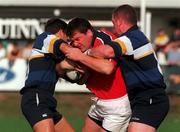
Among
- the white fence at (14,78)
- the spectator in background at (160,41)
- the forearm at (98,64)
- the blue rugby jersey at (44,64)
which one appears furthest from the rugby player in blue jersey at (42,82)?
the spectator in background at (160,41)

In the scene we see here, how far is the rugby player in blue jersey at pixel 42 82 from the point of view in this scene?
8625 mm

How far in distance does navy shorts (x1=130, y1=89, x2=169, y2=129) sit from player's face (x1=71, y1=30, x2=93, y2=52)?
0.83 metres

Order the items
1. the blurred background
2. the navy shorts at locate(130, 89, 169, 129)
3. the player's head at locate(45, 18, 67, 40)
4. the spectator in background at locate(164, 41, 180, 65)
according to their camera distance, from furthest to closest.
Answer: the spectator in background at locate(164, 41, 180, 65), the blurred background, the player's head at locate(45, 18, 67, 40), the navy shorts at locate(130, 89, 169, 129)

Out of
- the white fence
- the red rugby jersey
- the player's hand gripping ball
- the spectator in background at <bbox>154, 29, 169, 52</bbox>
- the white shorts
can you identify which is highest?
the player's hand gripping ball

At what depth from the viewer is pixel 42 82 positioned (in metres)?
8.72

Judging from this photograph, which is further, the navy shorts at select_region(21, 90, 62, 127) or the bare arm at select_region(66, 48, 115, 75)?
the navy shorts at select_region(21, 90, 62, 127)

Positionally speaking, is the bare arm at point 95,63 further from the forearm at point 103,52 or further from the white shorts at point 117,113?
the white shorts at point 117,113

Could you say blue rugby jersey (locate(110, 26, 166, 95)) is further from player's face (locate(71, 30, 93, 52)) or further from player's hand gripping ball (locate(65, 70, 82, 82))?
player's hand gripping ball (locate(65, 70, 82, 82))

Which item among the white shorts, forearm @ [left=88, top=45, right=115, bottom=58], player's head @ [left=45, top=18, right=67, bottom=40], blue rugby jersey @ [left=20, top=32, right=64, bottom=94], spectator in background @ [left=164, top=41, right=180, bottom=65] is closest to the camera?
forearm @ [left=88, top=45, right=115, bottom=58]

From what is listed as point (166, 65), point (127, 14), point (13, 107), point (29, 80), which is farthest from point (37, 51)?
point (166, 65)

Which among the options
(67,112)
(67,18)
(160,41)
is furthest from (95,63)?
(67,18)

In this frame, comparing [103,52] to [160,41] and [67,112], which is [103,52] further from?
[160,41]

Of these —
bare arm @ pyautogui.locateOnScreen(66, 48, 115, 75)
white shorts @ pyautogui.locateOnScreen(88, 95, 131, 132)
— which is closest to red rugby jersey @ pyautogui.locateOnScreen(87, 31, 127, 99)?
white shorts @ pyautogui.locateOnScreen(88, 95, 131, 132)

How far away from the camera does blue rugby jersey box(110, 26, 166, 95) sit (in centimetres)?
845
